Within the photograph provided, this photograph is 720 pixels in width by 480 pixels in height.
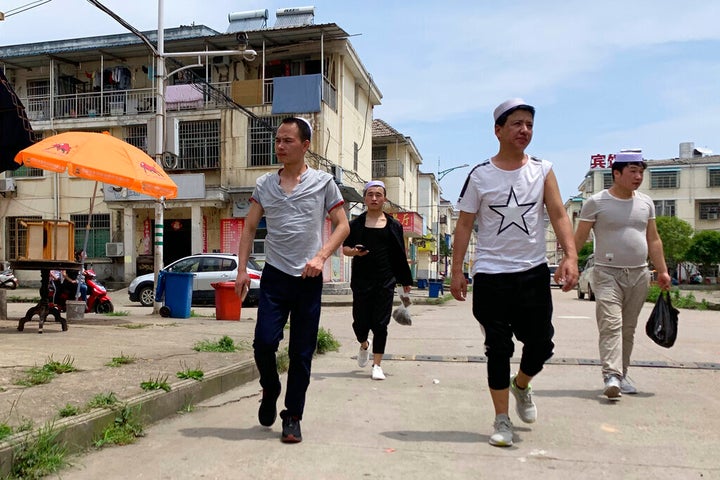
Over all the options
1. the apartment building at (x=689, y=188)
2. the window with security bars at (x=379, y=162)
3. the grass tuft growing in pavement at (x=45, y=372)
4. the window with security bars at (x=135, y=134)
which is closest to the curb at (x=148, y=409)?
the grass tuft growing in pavement at (x=45, y=372)

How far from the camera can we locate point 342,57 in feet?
90.6

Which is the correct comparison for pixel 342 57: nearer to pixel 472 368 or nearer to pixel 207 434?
pixel 472 368

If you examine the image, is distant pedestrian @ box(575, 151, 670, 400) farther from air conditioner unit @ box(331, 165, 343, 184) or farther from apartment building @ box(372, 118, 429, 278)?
apartment building @ box(372, 118, 429, 278)

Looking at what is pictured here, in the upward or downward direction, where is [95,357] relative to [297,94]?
downward

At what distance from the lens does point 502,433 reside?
367 centimetres

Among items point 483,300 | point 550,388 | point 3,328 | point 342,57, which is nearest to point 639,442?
point 483,300

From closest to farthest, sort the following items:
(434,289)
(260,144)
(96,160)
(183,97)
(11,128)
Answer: (96,160) → (11,128) → (434,289) → (260,144) → (183,97)

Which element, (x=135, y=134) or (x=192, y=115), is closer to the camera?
(x=192, y=115)

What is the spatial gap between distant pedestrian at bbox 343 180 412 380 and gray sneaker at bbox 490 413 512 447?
7.66 feet

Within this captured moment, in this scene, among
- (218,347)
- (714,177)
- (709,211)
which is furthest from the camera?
Result: (709,211)

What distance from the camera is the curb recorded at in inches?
121

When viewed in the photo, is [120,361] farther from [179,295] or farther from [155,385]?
[179,295]

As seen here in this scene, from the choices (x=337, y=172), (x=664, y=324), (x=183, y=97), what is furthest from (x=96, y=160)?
(x=183, y=97)

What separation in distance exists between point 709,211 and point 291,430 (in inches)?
2796
